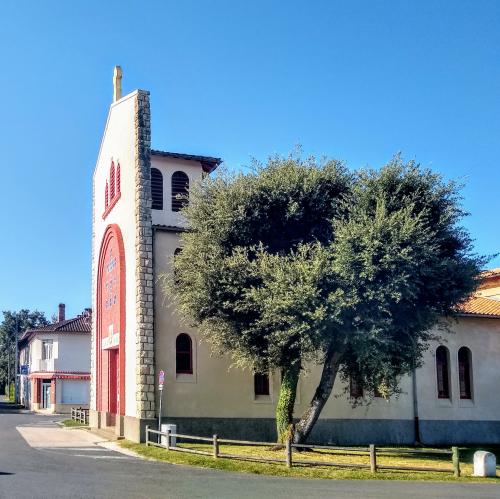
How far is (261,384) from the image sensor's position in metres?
28.5

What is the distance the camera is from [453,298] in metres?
22.3

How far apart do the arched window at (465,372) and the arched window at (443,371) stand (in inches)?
27.8

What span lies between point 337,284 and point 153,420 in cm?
915

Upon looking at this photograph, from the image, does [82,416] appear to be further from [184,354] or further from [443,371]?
[443,371]

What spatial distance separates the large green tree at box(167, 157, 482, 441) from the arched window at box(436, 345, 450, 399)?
339 inches

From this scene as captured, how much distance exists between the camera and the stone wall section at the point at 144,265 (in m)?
25.8

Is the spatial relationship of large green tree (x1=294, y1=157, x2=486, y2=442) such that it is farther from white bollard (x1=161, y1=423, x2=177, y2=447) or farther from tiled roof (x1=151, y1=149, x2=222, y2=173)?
tiled roof (x1=151, y1=149, x2=222, y2=173)

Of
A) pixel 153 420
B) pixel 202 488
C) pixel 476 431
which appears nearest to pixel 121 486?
pixel 202 488

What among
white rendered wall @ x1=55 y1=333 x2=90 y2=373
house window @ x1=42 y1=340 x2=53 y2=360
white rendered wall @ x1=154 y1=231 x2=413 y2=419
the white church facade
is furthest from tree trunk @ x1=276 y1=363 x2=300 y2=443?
house window @ x1=42 y1=340 x2=53 y2=360

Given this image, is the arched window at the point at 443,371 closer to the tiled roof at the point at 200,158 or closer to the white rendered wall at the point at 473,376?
the white rendered wall at the point at 473,376

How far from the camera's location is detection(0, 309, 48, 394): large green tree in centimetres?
9726

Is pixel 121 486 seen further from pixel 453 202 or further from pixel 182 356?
pixel 453 202

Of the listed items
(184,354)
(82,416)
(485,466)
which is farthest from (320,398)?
(82,416)

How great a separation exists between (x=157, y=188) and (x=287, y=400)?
10562 mm
